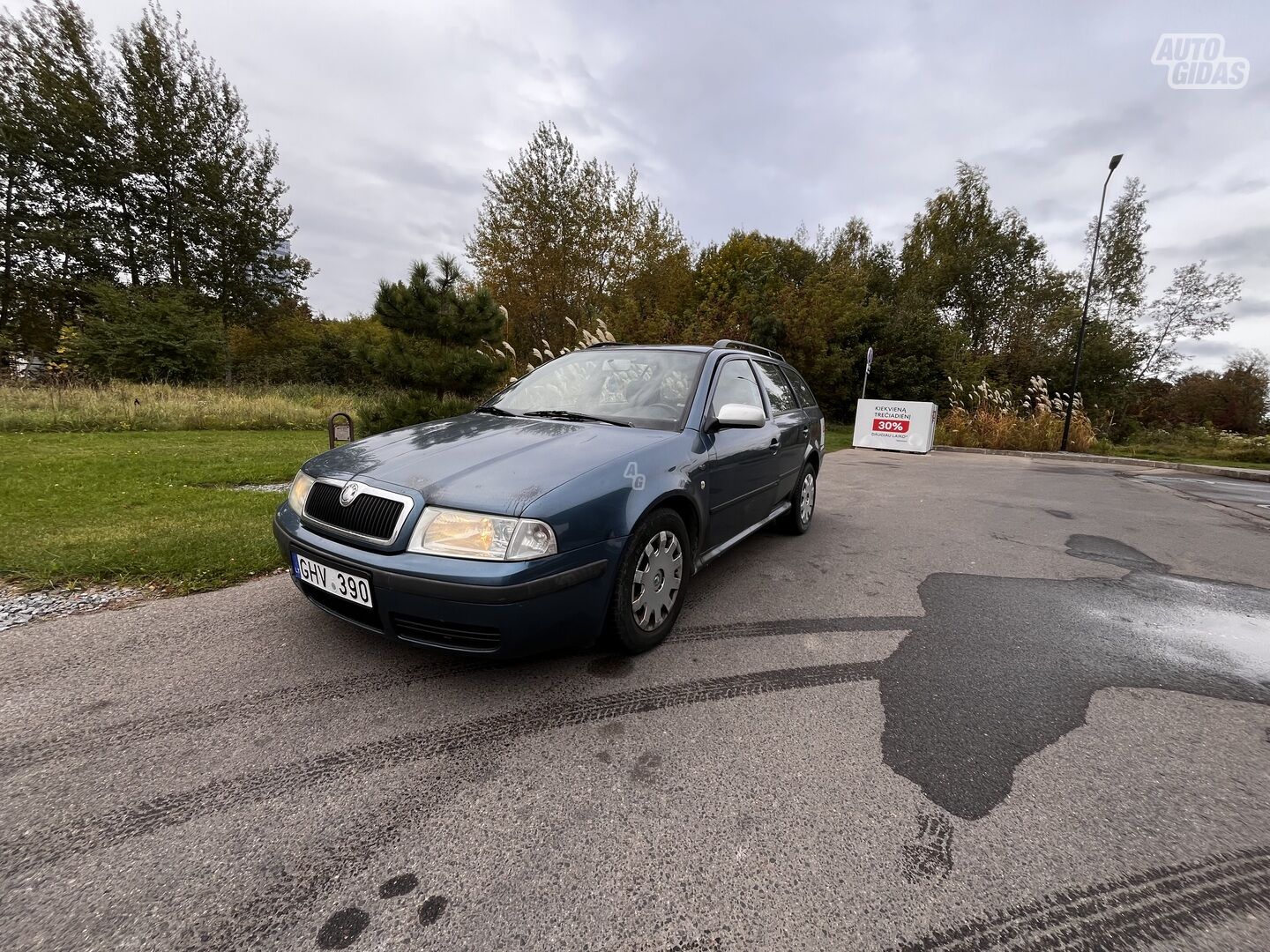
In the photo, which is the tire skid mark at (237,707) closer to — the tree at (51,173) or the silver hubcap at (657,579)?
the silver hubcap at (657,579)

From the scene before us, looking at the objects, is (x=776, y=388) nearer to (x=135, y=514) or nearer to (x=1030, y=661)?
(x=1030, y=661)

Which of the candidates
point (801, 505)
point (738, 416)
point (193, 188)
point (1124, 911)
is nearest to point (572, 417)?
point (738, 416)

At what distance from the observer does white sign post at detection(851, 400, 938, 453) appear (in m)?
13.1

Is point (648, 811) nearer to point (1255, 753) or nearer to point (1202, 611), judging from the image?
point (1255, 753)

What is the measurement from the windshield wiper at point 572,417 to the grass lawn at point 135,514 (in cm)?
210

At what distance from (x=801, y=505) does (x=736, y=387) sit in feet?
5.23

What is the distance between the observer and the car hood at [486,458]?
220cm

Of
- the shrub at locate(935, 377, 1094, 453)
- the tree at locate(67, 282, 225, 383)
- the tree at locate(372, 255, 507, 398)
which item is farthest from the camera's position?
the tree at locate(67, 282, 225, 383)

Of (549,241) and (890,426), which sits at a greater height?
(549,241)

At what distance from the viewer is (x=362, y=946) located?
129cm

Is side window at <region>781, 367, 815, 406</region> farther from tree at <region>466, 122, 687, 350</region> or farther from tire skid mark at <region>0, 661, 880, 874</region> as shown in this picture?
tree at <region>466, 122, 687, 350</region>

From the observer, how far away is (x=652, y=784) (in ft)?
6.07

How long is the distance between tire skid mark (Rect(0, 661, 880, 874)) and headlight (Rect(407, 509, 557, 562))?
2.16 feet

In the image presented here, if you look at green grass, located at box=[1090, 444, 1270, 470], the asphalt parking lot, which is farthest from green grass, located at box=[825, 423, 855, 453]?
the asphalt parking lot
